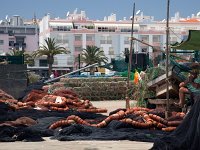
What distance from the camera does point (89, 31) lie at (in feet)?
357

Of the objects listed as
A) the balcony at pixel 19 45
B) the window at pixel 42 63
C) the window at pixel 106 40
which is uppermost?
the window at pixel 106 40

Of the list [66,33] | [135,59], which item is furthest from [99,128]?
[66,33]

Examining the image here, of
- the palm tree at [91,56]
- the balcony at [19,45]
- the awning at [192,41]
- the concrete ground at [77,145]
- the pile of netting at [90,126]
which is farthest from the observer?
the balcony at [19,45]

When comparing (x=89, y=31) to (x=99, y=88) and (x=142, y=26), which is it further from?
(x=99, y=88)

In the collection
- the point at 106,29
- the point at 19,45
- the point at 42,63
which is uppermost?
the point at 106,29

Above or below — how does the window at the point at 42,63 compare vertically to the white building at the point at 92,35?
below

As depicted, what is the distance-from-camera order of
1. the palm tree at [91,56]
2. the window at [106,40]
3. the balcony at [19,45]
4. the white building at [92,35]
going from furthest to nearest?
the balcony at [19,45] → the window at [106,40] → the white building at [92,35] → the palm tree at [91,56]

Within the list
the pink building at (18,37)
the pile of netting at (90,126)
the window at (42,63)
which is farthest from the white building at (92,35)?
the pile of netting at (90,126)

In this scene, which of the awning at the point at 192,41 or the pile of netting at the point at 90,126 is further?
the awning at the point at 192,41

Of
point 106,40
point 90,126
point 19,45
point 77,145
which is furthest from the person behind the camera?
point 19,45

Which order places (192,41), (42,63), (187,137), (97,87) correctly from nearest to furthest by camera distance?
(187,137) < (192,41) < (97,87) < (42,63)

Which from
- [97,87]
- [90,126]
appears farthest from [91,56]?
[90,126]

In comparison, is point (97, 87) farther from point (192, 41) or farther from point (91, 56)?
point (91, 56)

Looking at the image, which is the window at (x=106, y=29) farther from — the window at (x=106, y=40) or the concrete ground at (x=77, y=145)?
the concrete ground at (x=77, y=145)
